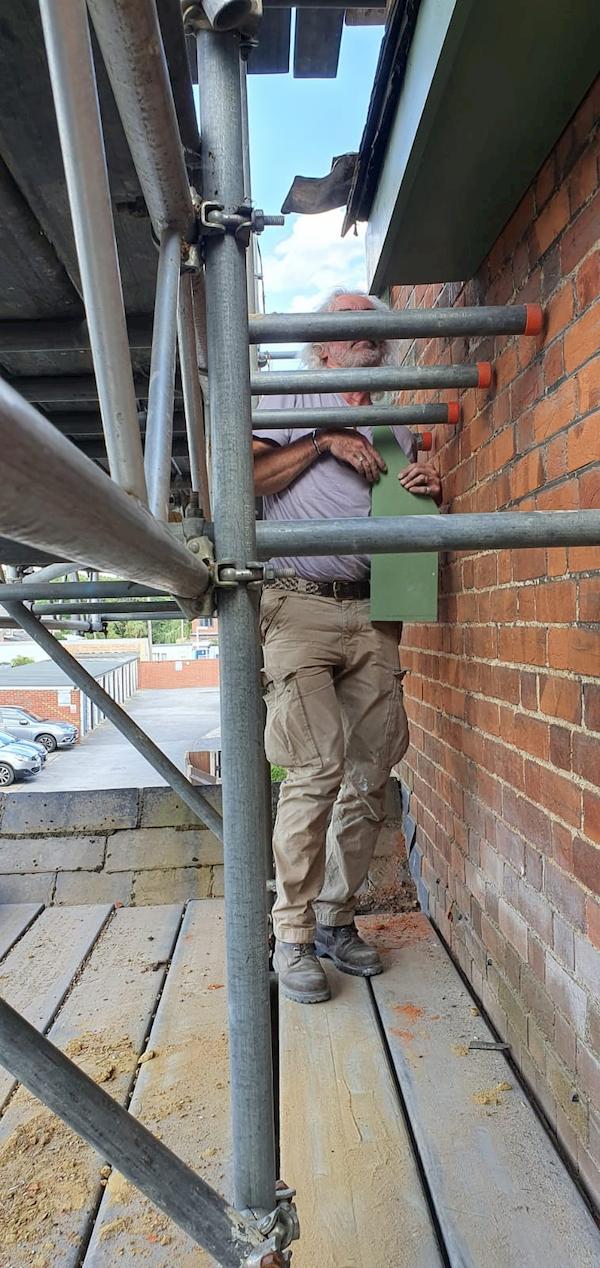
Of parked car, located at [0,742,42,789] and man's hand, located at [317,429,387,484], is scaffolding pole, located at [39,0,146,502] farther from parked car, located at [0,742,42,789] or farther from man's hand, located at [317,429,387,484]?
parked car, located at [0,742,42,789]

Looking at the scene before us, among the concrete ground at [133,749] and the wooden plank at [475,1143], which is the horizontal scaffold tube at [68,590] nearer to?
the wooden plank at [475,1143]

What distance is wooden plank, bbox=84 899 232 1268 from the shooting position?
1.43 meters

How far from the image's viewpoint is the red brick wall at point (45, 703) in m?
23.7

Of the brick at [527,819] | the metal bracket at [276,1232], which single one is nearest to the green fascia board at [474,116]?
the brick at [527,819]

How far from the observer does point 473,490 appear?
7.27 ft

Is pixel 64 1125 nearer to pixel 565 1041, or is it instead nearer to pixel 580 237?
pixel 565 1041

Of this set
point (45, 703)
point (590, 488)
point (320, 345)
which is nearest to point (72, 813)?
point (320, 345)

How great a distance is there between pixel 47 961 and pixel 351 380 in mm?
2135

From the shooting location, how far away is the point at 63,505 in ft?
1.66

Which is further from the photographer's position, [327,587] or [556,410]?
[327,587]

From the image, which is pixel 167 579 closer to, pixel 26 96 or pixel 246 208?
pixel 246 208

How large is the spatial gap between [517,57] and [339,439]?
3.54ft

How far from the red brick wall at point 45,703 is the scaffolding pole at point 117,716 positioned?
843 inches

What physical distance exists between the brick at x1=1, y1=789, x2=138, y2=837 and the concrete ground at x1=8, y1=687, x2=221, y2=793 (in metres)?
7.94
